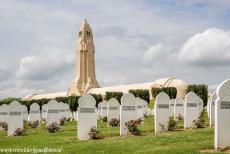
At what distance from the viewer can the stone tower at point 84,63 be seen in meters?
110

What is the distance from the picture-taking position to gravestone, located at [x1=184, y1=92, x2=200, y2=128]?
874 inches

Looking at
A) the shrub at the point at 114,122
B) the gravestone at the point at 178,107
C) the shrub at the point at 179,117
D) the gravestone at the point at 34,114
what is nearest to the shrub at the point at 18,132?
the shrub at the point at 114,122

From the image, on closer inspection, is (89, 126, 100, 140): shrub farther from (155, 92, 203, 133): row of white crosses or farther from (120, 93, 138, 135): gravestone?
(155, 92, 203, 133): row of white crosses

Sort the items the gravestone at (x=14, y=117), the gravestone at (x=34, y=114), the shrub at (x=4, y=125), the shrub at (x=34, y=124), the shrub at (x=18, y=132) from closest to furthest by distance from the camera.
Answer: the shrub at (x=18, y=132)
the gravestone at (x=14, y=117)
the shrub at (x=4, y=125)
the shrub at (x=34, y=124)
the gravestone at (x=34, y=114)

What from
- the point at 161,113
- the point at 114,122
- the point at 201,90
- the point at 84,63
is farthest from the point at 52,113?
the point at 84,63

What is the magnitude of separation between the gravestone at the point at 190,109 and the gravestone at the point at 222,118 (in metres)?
9.04

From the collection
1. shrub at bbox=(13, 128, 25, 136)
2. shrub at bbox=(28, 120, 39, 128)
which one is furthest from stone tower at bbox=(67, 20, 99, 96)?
shrub at bbox=(13, 128, 25, 136)

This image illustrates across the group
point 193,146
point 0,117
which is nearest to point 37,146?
point 193,146

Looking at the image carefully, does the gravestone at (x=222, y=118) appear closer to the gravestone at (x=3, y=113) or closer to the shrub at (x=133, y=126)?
the shrub at (x=133, y=126)

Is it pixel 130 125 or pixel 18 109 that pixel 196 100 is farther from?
pixel 18 109

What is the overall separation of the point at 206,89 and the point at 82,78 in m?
62.4

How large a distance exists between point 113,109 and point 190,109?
6565 mm

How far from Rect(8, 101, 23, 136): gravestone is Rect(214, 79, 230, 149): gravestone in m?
14.6

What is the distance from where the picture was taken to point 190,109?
22406 mm
